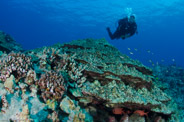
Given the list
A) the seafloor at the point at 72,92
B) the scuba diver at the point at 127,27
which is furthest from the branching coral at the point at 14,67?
the scuba diver at the point at 127,27

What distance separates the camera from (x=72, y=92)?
3.87 m

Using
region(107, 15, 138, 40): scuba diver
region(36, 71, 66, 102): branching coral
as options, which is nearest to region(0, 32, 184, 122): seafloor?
region(36, 71, 66, 102): branching coral

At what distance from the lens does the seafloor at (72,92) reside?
3145 mm

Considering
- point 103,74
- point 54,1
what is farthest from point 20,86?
point 54,1

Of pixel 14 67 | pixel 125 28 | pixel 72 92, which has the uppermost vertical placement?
pixel 125 28

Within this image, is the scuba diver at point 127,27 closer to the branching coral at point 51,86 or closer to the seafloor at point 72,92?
the seafloor at point 72,92

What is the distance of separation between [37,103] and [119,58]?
12.8ft

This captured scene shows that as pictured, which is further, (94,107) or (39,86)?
(94,107)

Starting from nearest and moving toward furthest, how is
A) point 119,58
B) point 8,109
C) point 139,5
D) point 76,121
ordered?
point 8,109 → point 76,121 → point 119,58 → point 139,5

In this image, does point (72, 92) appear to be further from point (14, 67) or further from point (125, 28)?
point (125, 28)

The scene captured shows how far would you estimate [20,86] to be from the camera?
11.1ft

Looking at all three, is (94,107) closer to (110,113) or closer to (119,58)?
(110,113)

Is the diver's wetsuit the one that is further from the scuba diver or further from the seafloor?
the seafloor

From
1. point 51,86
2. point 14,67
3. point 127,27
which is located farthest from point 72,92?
point 127,27
